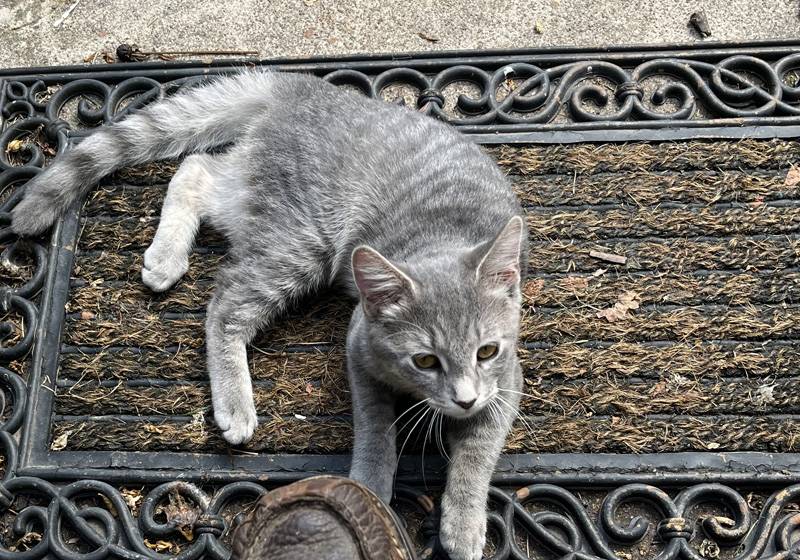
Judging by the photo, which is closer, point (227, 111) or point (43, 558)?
point (43, 558)

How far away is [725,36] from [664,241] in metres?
1.23

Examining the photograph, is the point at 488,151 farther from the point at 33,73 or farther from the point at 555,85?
the point at 33,73

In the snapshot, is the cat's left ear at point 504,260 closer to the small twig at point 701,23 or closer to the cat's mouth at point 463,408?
the cat's mouth at point 463,408

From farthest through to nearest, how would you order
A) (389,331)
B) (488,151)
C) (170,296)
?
(488,151), (170,296), (389,331)

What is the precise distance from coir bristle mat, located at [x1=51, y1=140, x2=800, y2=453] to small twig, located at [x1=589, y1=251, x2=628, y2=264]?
0.01 m

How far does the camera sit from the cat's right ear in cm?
221

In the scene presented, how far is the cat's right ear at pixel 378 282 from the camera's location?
221cm

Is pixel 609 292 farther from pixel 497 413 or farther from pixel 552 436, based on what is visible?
pixel 497 413

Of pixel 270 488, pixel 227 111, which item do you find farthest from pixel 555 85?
pixel 270 488

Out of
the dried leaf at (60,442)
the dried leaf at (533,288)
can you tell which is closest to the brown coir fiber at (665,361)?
the dried leaf at (533,288)

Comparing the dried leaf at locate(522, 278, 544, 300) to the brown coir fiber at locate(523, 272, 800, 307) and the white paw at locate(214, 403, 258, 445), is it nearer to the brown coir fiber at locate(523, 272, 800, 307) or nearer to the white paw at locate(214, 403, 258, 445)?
the brown coir fiber at locate(523, 272, 800, 307)

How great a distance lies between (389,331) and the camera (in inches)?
93.2

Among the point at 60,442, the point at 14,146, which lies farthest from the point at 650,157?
the point at 14,146

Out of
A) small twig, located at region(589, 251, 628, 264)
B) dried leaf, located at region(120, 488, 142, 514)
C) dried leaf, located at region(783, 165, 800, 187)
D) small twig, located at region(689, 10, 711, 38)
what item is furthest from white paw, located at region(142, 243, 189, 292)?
small twig, located at region(689, 10, 711, 38)
